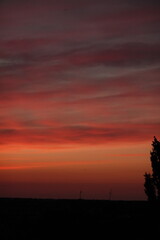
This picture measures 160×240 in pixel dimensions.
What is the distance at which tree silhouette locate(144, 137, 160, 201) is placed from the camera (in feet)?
169

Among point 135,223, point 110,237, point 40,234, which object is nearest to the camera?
point 110,237

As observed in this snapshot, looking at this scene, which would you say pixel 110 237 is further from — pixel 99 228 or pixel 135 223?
pixel 135 223

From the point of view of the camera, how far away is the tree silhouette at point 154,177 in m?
51.5

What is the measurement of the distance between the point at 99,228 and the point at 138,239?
10.0 meters

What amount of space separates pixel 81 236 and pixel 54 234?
3625 mm

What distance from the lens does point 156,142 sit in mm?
52906

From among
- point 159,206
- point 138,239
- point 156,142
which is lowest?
point 138,239

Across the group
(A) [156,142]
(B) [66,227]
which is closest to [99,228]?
(B) [66,227]

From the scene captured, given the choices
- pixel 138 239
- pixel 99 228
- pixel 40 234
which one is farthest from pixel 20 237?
pixel 138 239

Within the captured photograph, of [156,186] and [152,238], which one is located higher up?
[156,186]

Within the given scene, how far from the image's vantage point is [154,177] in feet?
171

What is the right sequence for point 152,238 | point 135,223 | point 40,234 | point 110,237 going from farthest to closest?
point 135,223 → point 40,234 → point 110,237 → point 152,238

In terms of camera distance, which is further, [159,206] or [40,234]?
[40,234]

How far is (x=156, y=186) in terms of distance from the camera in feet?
170
